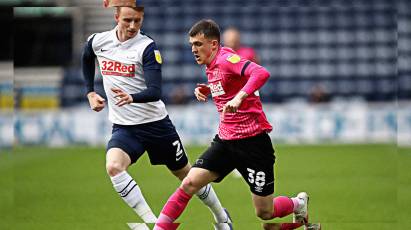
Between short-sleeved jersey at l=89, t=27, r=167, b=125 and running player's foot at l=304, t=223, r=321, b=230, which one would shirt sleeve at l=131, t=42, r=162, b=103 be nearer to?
short-sleeved jersey at l=89, t=27, r=167, b=125

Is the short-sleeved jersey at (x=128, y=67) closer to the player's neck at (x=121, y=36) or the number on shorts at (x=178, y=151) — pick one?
the player's neck at (x=121, y=36)

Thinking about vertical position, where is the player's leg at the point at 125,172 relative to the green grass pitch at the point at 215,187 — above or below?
above

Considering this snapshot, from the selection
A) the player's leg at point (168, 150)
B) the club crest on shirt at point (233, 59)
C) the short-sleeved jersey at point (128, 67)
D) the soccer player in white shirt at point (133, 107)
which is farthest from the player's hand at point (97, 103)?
the club crest on shirt at point (233, 59)

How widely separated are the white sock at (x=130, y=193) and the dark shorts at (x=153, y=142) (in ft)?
0.78

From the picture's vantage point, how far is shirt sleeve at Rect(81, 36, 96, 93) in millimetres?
6051

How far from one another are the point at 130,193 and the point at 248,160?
39.1 inches

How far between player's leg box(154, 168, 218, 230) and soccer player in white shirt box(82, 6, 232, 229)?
231 millimetres

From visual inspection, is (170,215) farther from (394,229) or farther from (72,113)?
(72,113)

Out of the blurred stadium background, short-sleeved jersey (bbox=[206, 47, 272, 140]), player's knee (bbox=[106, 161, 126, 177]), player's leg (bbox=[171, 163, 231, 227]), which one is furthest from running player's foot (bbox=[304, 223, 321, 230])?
the blurred stadium background

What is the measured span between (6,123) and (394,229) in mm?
12575

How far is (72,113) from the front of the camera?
59.1ft

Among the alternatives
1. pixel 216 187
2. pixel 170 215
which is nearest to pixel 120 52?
pixel 170 215

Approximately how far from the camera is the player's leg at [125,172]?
5684mm

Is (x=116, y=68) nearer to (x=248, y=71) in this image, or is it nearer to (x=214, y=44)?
(x=214, y=44)
